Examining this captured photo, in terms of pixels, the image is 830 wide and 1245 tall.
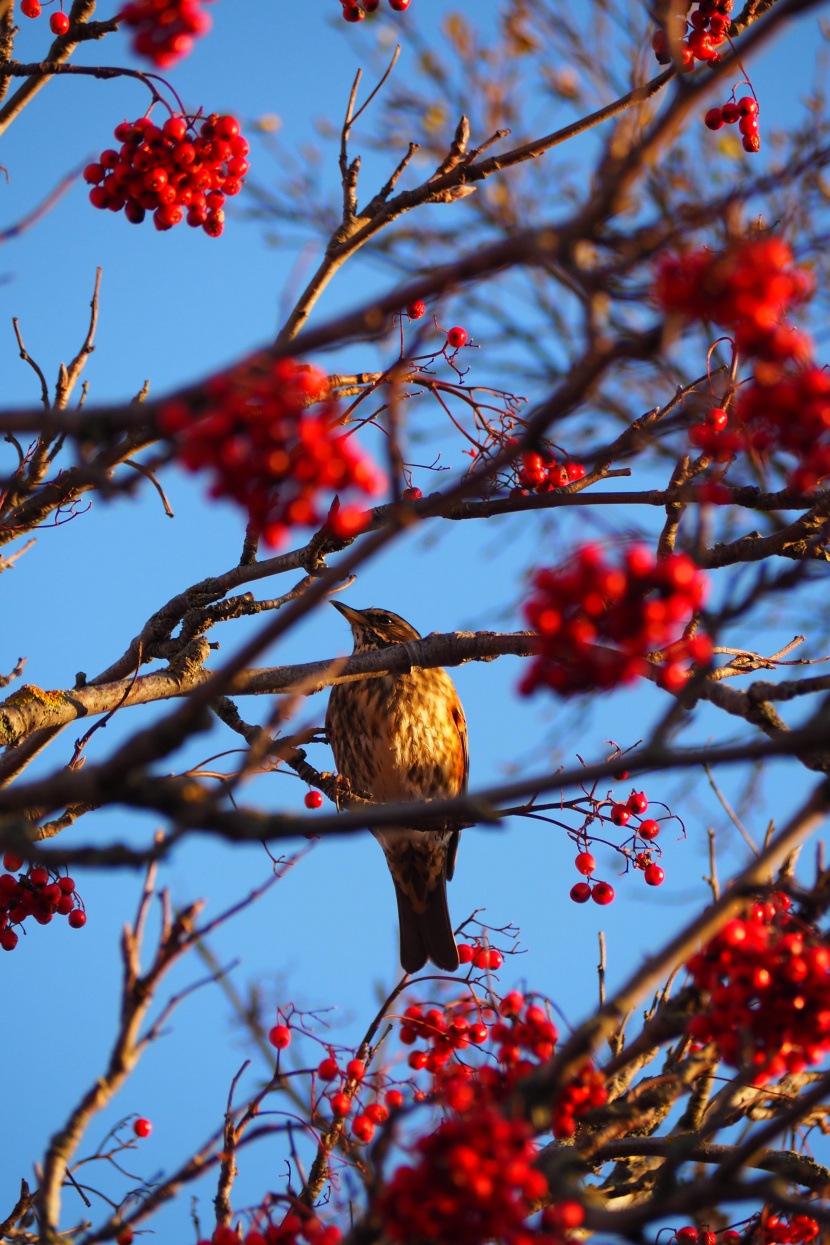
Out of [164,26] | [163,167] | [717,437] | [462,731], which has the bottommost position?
[717,437]

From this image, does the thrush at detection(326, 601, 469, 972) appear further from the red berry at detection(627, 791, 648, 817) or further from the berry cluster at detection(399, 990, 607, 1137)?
the berry cluster at detection(399, 990, 607, 1137)

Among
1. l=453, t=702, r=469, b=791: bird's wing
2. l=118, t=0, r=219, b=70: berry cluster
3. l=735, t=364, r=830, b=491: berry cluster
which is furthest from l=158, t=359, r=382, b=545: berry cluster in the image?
l=453, t=702, r=469, b=791: bird's wing

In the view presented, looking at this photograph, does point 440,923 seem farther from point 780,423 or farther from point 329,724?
point 780,423

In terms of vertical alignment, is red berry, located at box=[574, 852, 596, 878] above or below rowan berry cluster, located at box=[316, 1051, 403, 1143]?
above

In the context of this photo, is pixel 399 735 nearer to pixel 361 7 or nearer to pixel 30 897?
pixel 30 897

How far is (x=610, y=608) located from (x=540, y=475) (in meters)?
2.04

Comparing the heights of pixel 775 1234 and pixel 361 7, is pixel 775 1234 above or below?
below

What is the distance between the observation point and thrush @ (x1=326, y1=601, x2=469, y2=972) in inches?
234

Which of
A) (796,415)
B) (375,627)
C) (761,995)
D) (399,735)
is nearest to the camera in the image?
(796,415)

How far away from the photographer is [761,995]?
1.85 metres

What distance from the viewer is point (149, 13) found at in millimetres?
2463

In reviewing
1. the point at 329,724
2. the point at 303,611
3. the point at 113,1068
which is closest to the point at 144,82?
the point at 303,611

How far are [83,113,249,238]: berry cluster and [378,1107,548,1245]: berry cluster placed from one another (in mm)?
2469

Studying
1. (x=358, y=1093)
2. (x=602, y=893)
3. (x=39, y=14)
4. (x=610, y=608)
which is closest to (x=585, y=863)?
(x=602, y=893)
